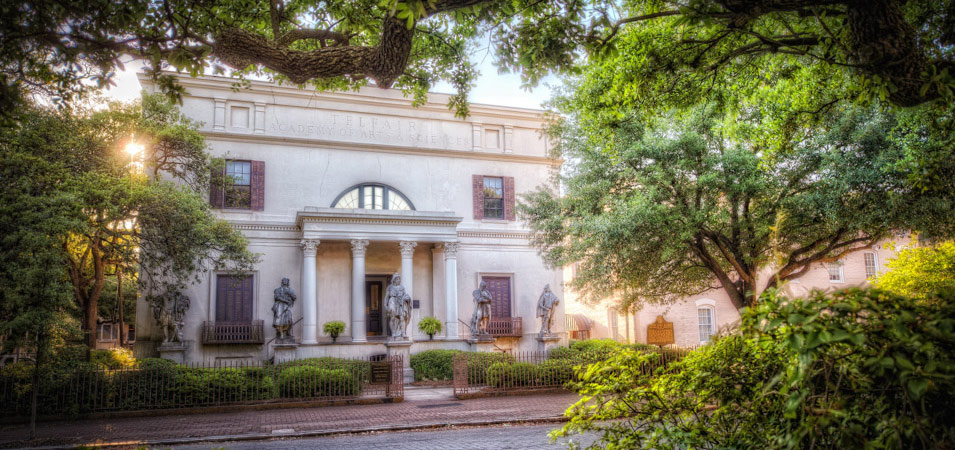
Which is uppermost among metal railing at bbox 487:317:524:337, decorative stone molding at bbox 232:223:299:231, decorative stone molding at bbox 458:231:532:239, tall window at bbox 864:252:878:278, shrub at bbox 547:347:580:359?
decorative stone molding at bbox 232:223:299:231

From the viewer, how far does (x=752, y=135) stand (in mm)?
13359

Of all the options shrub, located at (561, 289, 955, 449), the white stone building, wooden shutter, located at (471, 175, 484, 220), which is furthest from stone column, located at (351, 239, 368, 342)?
shrub, located at (561, 289, 955, 449)

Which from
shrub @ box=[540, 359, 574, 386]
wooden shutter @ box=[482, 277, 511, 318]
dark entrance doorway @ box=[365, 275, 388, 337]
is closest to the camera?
shrub @ box=[540, 359, 574, 386]

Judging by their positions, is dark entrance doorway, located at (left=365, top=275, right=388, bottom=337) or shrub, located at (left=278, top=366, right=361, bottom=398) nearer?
shrub, located at (left=278, top=366, right=361, bottom=398)

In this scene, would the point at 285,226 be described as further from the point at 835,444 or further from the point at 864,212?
the point at 835,444

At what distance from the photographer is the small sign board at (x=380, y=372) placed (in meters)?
16.2

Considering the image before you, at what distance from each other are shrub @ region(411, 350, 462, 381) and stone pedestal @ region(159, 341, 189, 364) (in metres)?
7.80

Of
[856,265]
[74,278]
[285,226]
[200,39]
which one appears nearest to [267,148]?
[285,226]

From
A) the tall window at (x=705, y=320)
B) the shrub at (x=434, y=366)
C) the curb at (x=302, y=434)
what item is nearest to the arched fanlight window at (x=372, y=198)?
the shrub at (x=434, y=366)

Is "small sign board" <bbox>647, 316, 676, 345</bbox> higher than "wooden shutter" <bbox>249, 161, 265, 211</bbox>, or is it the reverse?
"wooden shutter" <bbox>249, 161, 265, 211</bbox>

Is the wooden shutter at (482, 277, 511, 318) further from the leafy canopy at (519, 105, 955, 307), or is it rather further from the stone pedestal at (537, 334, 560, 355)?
the leafy canopy at (519, 105, 955, 307)

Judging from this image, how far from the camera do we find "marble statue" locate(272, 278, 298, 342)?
2125 centimetres

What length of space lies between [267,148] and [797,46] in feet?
69.0

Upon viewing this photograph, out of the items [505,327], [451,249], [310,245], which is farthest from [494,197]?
[310,245]
